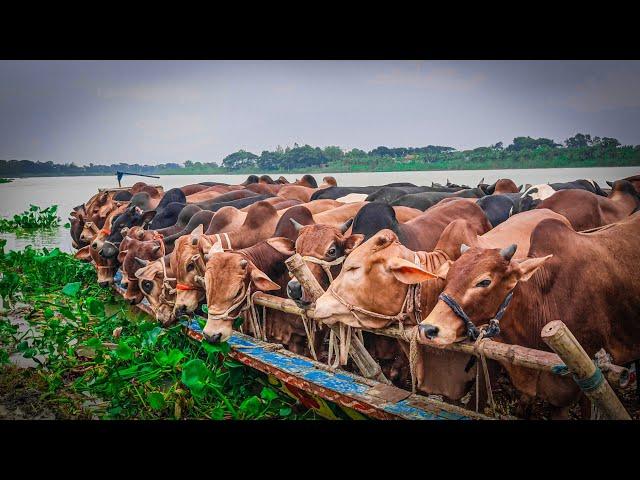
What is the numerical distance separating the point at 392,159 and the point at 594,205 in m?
1.19

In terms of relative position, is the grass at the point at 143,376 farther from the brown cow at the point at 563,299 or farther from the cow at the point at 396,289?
the brown cow at the point at 563,299

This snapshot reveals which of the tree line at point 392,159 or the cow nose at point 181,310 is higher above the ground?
the tree line at point 392,159

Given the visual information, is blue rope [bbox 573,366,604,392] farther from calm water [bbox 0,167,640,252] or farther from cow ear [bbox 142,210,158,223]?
cow ear [bbox 142,210,158,223]

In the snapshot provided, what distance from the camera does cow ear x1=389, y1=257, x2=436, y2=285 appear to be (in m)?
2.72

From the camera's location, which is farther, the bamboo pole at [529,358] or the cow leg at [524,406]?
the cow leg at [524,406]

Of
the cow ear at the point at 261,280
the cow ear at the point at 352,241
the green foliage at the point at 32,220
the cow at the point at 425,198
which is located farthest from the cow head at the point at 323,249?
the green foliage at the point at 32,220

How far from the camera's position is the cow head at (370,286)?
2.86 m

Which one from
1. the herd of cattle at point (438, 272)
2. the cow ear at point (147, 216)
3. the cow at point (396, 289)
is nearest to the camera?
the herd of cattle at point (438, 272)

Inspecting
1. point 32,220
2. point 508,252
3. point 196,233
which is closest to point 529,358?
point 508,252

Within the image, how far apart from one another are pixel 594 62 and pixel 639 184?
2.29ft

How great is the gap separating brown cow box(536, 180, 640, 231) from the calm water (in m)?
0.10

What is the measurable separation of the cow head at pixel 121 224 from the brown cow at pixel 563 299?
388 centimetres

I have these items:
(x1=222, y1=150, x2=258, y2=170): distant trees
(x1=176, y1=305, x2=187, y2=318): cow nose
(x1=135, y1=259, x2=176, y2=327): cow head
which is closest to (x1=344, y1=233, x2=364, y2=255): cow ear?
(x1=222, y1=150, x2=258, y2=170): distant trees

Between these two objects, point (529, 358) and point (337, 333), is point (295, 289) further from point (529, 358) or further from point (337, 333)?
point (529, 358)
